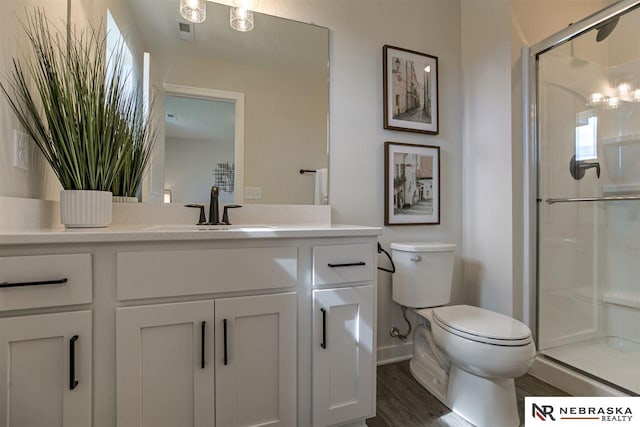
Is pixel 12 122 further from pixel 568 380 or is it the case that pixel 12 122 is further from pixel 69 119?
pixel 568 380

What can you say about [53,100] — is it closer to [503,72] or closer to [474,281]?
[503,72]

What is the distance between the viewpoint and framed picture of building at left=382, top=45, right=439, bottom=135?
192 cm

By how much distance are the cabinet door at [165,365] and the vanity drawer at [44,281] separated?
0.47ft

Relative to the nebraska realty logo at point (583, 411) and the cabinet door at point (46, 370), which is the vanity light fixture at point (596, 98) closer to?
the nebraska realty logo at point (583, 411)

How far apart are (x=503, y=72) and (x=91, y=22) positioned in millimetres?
2232

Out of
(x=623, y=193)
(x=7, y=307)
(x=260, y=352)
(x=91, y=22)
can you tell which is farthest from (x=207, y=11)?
(x=623, y=193)

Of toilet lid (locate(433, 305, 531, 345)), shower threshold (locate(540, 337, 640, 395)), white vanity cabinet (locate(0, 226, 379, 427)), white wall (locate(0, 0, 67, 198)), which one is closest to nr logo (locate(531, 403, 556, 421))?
toilet lid (locate(433, 305, 531, 345))

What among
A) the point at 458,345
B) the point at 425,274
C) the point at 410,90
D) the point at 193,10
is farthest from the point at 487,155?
A: the point at 193,10

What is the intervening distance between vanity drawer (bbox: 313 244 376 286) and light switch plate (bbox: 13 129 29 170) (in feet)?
3.42

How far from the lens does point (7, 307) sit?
2.67 ft

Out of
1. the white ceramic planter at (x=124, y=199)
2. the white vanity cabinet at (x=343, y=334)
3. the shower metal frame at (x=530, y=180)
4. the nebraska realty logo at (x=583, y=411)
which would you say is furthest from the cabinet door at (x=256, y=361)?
the shower metal frame at (x=530, y=180)

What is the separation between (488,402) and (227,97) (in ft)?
6.28

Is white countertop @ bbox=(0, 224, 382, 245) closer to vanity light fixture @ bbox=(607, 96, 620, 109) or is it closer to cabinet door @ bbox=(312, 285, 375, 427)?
cabinet door @ bbox=(312, 285, 375, 427)

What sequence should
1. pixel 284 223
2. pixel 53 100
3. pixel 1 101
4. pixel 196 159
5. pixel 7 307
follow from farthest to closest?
pixel 284 223
pixel 196 159
pixel 53 100
pixel 1 101
pixel 7 307
